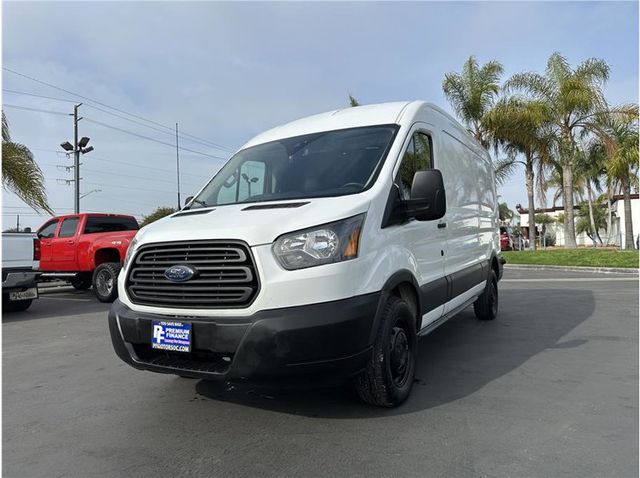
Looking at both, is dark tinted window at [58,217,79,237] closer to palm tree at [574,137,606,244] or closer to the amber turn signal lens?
the amber turn signal lens

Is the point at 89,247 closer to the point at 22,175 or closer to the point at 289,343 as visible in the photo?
the point at 22,175

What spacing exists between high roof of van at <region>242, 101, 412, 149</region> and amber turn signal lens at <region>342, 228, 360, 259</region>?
55.0 inches

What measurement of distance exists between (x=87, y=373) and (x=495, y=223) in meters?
5.70

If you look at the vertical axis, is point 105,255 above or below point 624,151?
below

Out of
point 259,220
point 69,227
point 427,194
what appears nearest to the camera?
point 259,220

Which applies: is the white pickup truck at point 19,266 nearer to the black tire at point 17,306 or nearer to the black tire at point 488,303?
the black tire at point 17,306

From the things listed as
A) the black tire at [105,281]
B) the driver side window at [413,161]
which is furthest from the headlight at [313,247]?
the black tire at [105,281]

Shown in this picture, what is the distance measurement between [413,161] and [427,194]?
0.69m

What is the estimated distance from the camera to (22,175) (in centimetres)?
1277

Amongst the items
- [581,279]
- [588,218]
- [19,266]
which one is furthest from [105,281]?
[588,218]

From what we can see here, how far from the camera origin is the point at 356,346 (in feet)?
10.1

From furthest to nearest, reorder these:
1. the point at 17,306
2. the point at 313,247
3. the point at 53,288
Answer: the point at 53,288, the point at 17,306, the point at 313,247

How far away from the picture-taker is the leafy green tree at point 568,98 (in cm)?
2072

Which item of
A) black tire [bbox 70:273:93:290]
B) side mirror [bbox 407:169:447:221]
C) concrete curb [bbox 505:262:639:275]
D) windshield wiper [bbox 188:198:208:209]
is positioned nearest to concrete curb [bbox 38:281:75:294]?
black tire [bbox 70:273:93:290]
